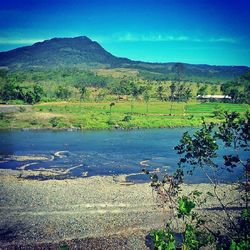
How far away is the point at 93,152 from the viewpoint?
58969 mm

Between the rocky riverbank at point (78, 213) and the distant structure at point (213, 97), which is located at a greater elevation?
the distant structure at point (213, 97)

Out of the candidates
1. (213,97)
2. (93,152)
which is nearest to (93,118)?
(93,152)

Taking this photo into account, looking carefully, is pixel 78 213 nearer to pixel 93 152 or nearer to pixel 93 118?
pixel 93 152

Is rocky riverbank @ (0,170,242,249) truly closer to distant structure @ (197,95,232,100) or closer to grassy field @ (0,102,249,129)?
grassy field @ (0,102,249,129)

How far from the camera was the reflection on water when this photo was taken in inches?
1884

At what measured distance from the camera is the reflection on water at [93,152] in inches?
1884

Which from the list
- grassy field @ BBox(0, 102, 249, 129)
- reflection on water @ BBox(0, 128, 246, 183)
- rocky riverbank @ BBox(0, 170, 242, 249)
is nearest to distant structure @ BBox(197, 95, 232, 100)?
grassy field @ BBox(0, 102, 249, 129)

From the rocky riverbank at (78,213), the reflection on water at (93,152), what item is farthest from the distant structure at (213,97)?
the rocky riverbank at (78,213)

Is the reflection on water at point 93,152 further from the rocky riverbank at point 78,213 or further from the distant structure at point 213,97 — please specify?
the distant structure at point 213,97

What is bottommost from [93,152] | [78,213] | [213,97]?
[93,152]

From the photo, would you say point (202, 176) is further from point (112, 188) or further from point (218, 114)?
point (218, 114)

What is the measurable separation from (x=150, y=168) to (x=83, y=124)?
142ft

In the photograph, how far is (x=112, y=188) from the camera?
3797cm

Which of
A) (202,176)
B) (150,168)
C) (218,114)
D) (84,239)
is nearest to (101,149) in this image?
(150,168)
